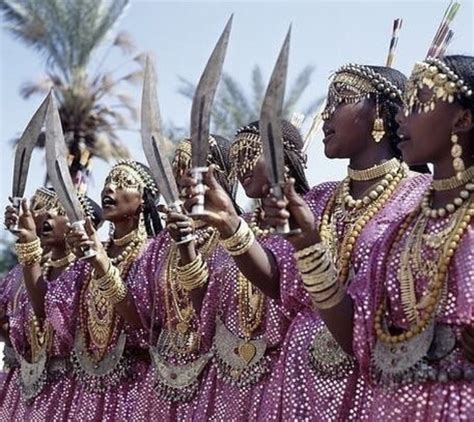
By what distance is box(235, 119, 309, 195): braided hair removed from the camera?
4.71 meters

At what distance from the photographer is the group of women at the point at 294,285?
326cm

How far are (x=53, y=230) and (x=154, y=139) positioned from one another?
2.83 metres

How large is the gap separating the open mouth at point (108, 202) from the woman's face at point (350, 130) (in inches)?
82.4

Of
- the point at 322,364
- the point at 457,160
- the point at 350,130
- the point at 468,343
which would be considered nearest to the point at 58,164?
the point at 350,130

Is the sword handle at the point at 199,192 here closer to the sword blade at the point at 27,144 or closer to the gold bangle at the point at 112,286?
the sword blade at the point at 27,144

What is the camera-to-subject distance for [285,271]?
4.04 m

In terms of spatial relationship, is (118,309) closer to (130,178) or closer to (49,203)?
(130,178)

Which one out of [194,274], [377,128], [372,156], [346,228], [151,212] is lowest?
[194,274]

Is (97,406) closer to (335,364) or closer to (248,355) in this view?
(248,355)

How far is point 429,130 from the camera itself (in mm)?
3506

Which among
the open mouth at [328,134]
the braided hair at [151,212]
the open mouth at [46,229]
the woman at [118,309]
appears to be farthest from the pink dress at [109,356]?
the open mouth at [328,134]

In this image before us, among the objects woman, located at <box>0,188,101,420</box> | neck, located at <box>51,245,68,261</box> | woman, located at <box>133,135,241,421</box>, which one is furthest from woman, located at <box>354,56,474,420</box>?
neck, located at <box>51,245,68,261</box>

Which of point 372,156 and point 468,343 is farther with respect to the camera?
point 372,156

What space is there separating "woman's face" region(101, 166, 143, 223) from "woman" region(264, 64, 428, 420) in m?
1.85
